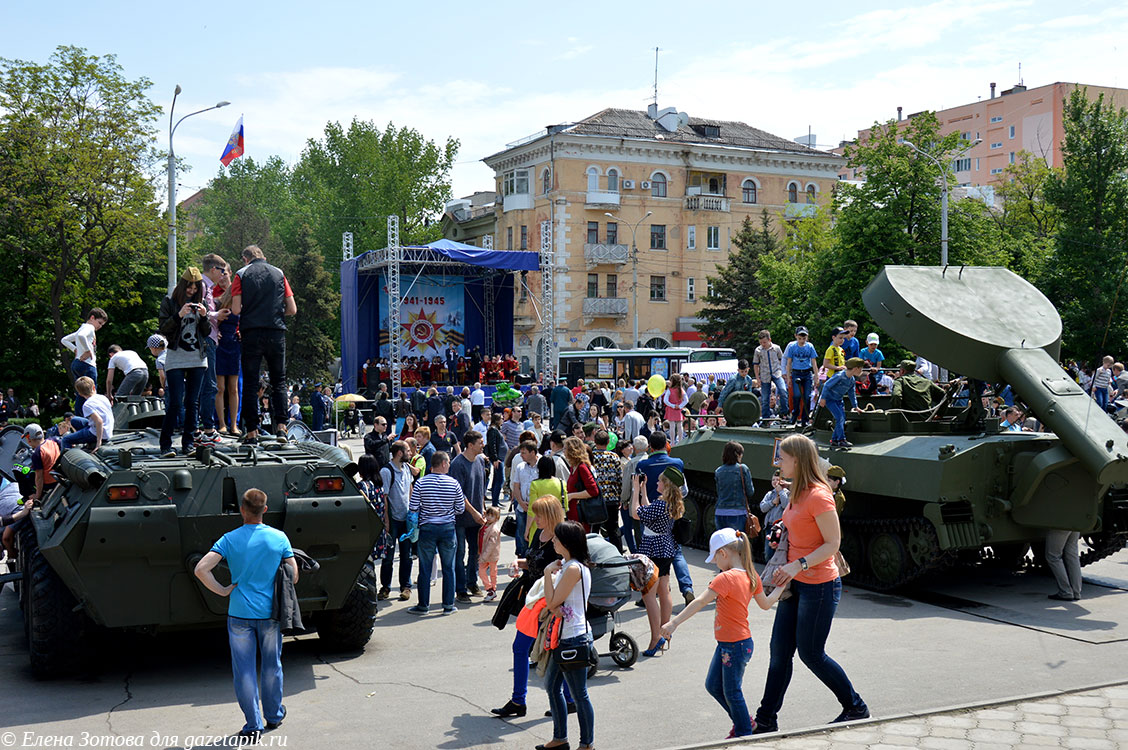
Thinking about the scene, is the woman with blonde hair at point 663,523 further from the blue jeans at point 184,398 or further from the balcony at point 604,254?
the balcony at point 604,254

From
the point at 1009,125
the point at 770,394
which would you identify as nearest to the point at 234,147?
the point at 770,394

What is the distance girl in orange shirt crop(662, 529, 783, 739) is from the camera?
6.61 m

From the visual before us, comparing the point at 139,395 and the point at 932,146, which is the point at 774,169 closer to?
the point at 932,146

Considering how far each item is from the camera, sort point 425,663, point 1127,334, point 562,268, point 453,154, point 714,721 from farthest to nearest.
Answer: point 453,154 → point 562,268 → point 1127,334 → point 425,663 → point 714,721

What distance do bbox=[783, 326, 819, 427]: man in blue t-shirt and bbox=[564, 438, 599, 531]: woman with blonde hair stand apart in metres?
6.23

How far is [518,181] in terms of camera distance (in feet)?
190

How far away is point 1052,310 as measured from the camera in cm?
1315

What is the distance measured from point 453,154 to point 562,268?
1083cm

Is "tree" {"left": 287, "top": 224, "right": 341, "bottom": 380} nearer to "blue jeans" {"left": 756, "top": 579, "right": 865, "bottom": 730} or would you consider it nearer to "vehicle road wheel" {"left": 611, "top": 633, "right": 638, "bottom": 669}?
"vehicle road wheel" {"left": 611, "top": 633, "right": 638, "bottom": 669}

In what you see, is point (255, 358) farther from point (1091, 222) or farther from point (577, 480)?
point (1091, 222)

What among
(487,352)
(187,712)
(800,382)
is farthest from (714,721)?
(487,352)

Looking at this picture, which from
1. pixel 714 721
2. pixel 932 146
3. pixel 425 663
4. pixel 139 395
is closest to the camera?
pixel 714 721

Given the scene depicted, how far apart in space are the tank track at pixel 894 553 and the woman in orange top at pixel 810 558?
18.0ft

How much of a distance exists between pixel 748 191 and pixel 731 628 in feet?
179
